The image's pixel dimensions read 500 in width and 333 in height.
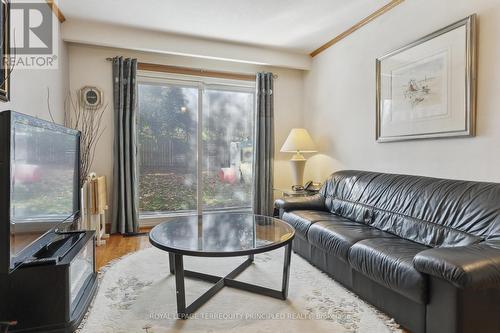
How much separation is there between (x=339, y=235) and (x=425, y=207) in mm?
665

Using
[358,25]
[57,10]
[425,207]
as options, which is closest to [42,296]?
[425,207]

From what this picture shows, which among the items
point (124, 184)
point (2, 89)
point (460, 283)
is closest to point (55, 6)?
point (2, 89)

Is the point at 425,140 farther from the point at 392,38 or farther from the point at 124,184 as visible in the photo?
the point at 124,184

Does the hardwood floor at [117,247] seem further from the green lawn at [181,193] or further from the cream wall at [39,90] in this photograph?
the cream wall at [39,90]

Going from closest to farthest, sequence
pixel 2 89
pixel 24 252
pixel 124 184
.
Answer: pixel 24 252
pixel 2 89
pixel 124 184

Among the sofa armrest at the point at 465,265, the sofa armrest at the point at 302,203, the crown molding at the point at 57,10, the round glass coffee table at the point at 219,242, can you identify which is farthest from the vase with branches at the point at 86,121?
the sofa armrest at the point at 465,265

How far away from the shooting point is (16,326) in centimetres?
151

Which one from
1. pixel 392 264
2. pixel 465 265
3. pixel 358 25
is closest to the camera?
pixel 465 265

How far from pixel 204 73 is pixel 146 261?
2593mm

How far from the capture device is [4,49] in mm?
1859

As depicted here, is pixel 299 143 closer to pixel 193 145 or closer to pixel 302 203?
pixel 302 203

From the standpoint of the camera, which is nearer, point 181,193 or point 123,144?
point 123,144

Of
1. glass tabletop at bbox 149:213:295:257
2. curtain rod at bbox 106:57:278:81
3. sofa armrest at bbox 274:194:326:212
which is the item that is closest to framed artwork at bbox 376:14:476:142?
sofa armrest at bbox 274:194:326:212

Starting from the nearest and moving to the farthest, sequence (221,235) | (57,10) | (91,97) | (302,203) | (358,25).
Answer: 1. (221,235)
2. (57,10)
3. (302,203)
4. (358,25)
5. (91,97)
